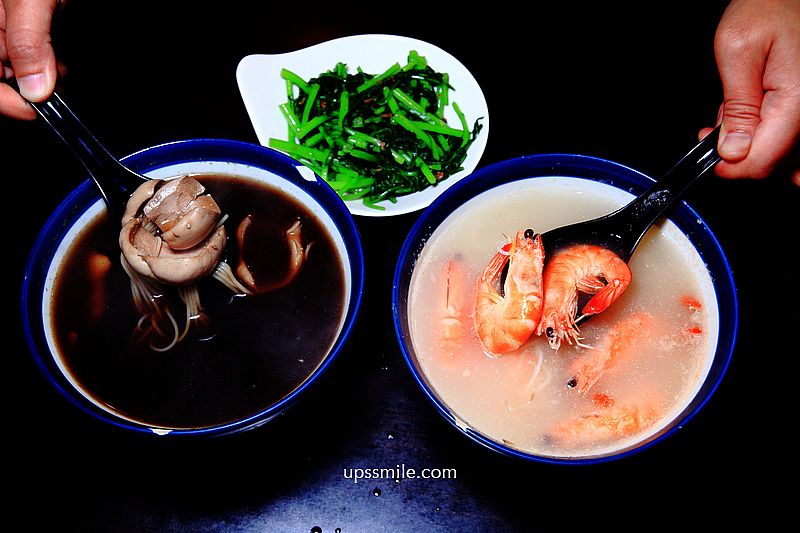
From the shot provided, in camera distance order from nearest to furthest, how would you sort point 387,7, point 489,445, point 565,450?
point 489,445 → point 565,450 → point 387,7

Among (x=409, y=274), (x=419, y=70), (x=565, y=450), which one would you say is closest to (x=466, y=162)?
(x=419, y=70)

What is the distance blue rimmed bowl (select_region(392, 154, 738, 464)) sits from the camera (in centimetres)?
130

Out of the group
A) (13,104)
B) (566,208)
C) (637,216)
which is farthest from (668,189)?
(13,104)

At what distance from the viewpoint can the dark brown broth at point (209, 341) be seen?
142 centimetres

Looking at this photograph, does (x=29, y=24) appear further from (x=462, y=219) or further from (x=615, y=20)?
(x=615, y=20)

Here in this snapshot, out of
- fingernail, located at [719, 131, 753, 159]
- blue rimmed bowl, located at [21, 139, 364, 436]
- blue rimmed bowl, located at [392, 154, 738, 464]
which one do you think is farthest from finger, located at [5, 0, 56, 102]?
fingernail, located at [719, 131, 753, 159]

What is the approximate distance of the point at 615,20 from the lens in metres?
2.23

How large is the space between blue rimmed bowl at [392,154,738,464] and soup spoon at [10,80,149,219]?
68cm

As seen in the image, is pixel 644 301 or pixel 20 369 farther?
pixel 20 369

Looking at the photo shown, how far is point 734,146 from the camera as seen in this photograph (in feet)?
4.91

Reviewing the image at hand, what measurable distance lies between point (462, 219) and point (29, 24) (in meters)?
1.19

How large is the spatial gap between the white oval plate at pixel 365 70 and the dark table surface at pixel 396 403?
0.05 m

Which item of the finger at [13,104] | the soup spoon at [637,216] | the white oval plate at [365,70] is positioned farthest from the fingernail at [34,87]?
the soup spoon at [637,216]

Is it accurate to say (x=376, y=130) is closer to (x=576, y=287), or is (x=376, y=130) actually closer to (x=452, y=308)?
(x=452, y=308)
